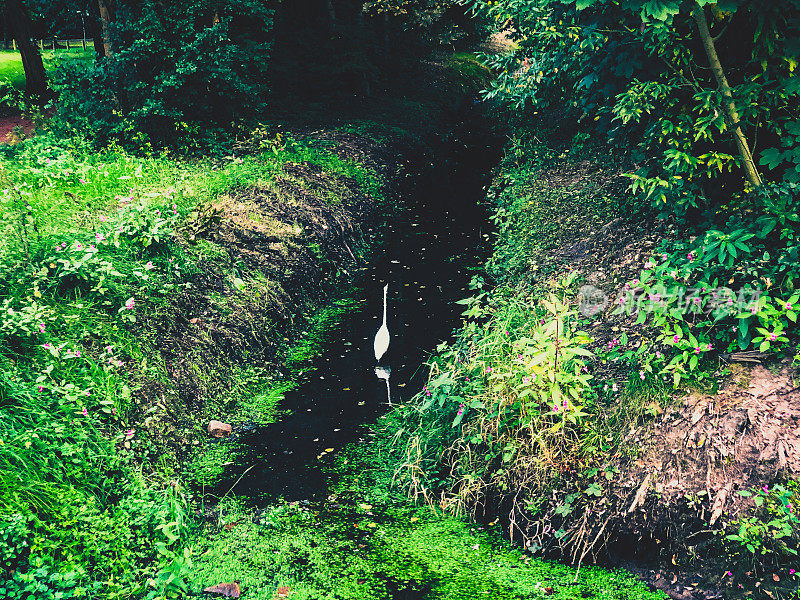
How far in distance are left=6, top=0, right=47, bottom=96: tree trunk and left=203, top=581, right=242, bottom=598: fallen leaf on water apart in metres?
14.2

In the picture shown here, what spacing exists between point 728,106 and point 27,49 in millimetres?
15498

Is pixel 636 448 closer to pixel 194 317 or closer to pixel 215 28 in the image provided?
pixel 194 317

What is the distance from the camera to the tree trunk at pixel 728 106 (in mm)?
5035

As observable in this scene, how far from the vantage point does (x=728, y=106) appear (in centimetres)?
505

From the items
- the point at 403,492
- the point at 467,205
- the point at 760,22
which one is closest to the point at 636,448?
the point at 403,492

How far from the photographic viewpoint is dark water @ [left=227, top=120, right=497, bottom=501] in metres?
5.68

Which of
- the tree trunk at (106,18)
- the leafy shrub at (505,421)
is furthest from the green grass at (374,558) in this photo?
the tree trunk at (106,18)

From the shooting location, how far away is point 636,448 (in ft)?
14.8

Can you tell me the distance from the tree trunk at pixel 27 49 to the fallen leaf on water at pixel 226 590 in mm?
14220

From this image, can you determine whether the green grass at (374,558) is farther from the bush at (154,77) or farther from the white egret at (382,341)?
the bush at (154,77)

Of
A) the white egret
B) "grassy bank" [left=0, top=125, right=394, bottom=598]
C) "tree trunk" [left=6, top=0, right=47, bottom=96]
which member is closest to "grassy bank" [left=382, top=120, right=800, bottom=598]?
the white egret

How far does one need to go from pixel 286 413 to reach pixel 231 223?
124 inches

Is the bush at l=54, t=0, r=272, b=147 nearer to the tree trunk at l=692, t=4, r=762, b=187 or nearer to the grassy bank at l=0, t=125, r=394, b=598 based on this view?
the grassy bank at l=0, t=125, r=394, b=598

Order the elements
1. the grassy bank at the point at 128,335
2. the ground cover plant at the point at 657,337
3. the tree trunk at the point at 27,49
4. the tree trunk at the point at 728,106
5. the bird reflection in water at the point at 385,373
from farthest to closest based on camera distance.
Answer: the tree trunk at the point at 27,49 < the bird reflection in water at the point at 385,373 < the tree trunk at the point at 728,106 < the ground cover plant at the point at 657,337 < the grassy bank at the point at 128,335
